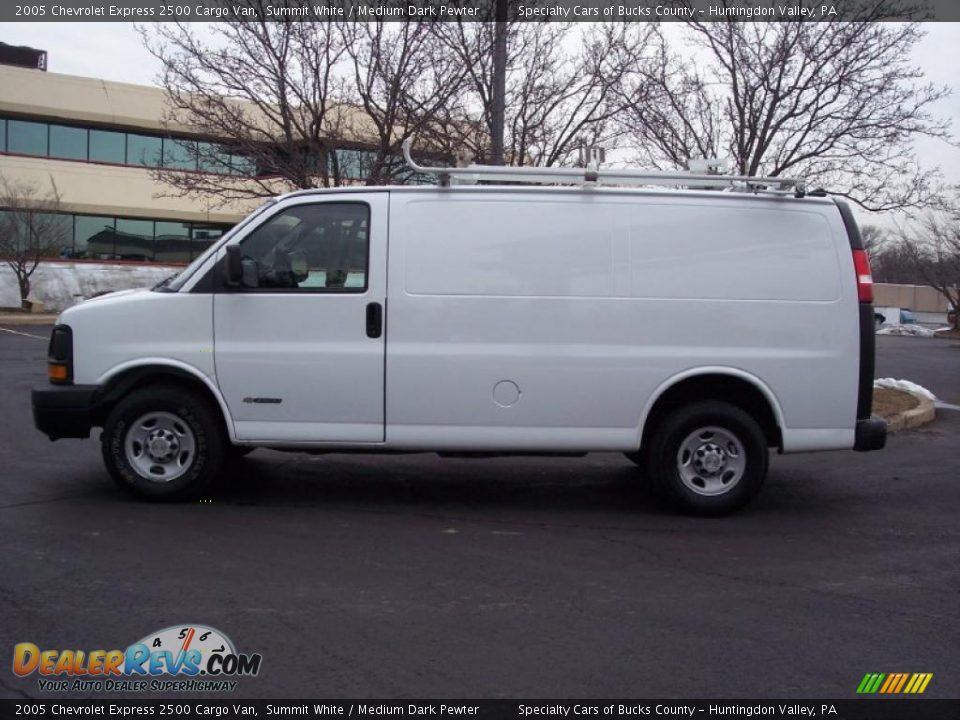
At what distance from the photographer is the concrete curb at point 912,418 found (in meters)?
10.9

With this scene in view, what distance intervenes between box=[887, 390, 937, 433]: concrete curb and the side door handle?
6845 mm

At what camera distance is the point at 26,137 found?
126 ft

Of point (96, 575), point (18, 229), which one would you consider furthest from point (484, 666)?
point (18, 229)

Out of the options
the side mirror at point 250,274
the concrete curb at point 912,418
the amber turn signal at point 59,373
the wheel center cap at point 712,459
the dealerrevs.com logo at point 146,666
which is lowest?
the dealerrevs.com logo at point 146,666

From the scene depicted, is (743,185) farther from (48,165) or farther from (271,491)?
(48,165)

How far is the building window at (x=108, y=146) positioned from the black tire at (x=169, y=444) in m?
36.0

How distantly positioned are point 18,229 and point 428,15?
2791 cm

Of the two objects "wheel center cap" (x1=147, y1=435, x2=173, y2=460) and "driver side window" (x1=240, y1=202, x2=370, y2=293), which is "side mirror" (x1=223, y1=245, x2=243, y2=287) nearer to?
"driver side window" (x1=240, y1=202, x2=370, y2=293)

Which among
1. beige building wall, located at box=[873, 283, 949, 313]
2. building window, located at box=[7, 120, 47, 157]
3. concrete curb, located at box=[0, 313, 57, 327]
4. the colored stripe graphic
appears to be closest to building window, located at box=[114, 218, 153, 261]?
building window, located at box=[7, 120, 47, 157]

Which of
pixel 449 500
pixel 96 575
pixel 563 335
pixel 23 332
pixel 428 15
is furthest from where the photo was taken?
pixel 23 332

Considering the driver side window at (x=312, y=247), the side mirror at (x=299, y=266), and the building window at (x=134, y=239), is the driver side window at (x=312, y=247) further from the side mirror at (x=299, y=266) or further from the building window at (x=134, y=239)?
the building window at (x=134, y=239)

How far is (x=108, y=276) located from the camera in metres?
38.5

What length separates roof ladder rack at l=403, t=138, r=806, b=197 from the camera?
6801mm

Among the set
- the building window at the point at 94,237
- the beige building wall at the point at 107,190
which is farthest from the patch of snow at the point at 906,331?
the building window at the point at 94,237
